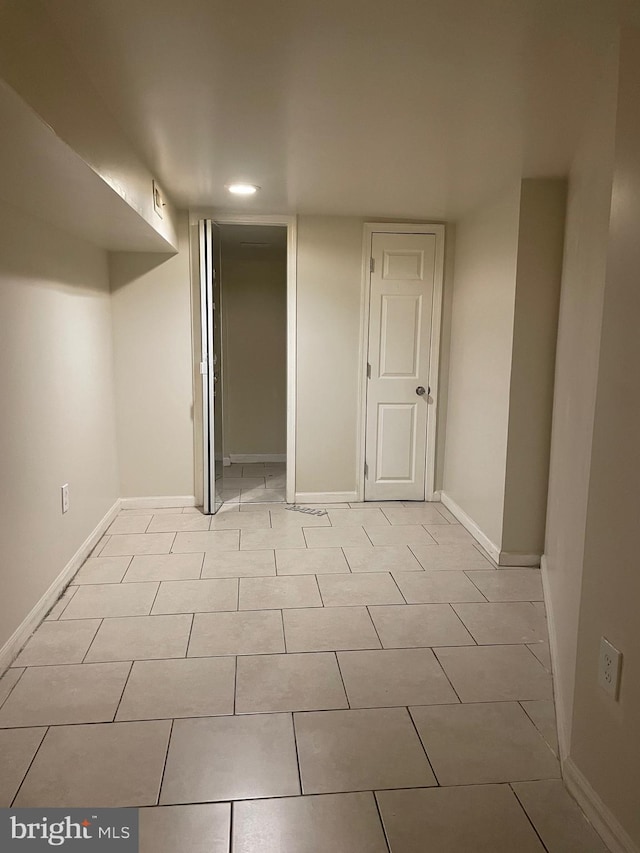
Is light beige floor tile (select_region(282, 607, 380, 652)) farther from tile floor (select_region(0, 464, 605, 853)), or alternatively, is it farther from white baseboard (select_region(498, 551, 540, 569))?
white baseboard (select_region(498, 551, 540, 569))

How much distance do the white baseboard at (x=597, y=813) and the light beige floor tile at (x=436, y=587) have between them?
3.92ft

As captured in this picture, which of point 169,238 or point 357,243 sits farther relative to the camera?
point 357,243

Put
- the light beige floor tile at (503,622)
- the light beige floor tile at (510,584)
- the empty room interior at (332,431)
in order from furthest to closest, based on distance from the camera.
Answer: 1. the light beige floor tile at (510,584)
2. the light beige floor tile at (503,622)
3. the empty room interior at (332,431)

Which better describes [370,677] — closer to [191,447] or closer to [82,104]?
[82,104]

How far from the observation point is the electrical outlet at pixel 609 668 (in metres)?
1.56

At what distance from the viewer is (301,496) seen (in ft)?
15.1

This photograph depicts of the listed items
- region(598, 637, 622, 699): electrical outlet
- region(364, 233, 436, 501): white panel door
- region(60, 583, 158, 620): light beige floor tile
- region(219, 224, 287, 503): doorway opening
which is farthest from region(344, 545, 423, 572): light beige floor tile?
region(219, 224, 287, 503): doorway opening

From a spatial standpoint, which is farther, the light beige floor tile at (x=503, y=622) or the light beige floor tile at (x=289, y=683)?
the light beige floor tile at (x=503, y=622)

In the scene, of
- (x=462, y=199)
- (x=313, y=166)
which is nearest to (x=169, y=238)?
(x=313, y=166)

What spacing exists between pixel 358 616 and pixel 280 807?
1173mm

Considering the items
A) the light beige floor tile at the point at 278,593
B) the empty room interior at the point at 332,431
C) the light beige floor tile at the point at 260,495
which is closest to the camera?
the empty room interior at the point at 332,431

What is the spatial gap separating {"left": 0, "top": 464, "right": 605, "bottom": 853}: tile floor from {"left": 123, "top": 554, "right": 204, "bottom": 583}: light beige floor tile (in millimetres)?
14

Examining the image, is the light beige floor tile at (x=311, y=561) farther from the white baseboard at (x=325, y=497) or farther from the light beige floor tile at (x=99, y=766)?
the light beige floor tile at (x=99, y=766)

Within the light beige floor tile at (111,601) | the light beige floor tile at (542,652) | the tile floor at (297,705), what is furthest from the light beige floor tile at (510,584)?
the light beige floor tile at (111,601)
